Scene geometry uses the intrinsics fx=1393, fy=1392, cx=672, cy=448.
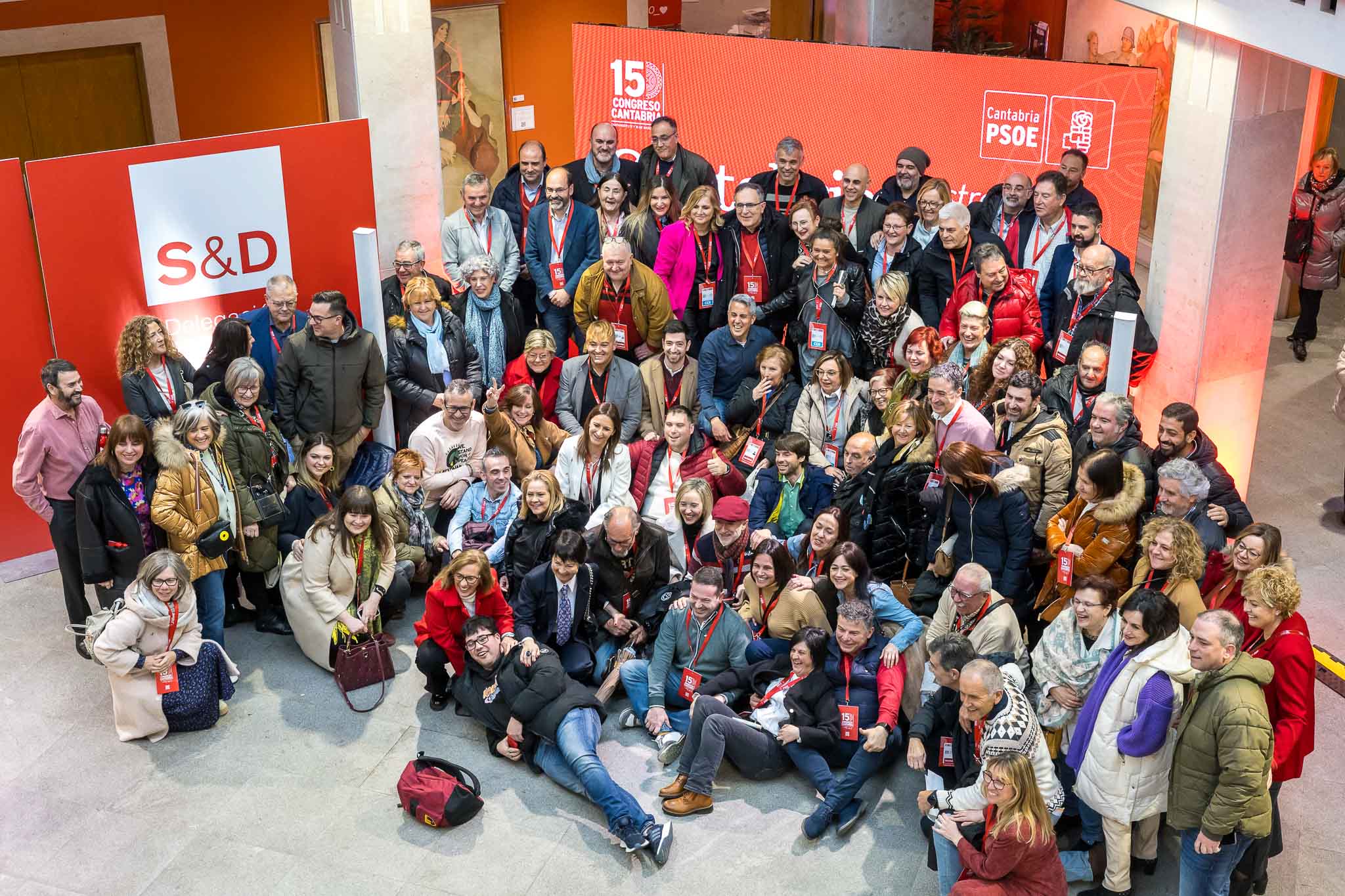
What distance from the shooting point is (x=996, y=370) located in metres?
7.87

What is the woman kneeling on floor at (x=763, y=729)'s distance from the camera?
6.90 metres

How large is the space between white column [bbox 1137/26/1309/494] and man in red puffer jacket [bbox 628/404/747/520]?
2835 mm

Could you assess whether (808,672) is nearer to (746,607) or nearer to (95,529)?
(746,607)

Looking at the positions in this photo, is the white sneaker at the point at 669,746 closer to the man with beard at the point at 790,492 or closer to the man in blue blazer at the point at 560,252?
the man with beard at the point at 790,492

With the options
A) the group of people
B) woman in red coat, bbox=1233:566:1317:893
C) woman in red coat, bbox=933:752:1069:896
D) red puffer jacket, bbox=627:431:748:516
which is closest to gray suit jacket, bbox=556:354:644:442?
the group of people

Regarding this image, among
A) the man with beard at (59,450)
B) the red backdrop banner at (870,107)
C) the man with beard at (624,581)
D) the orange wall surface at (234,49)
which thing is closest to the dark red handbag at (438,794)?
the man with beard at (624,581)

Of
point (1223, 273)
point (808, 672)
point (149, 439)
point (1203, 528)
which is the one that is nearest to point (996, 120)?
point (1223, 273)

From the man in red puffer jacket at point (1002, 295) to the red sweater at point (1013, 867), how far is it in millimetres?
3469

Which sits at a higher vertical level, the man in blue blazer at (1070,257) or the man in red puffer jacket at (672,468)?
the man in blue blazer at (1070,257)

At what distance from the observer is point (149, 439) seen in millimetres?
7660


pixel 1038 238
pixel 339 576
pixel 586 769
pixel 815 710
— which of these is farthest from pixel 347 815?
pixel 1038 238

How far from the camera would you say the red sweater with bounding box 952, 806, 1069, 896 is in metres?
5.54

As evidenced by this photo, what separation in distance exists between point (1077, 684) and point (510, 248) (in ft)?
16.2

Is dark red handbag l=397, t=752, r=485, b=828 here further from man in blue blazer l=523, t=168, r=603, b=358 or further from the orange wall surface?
the orange wall surface
